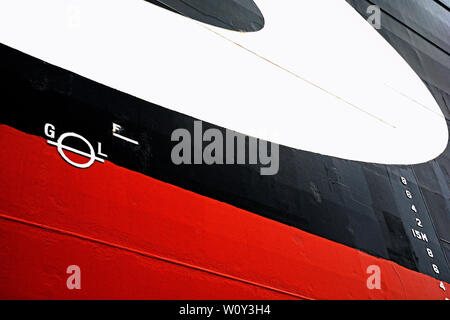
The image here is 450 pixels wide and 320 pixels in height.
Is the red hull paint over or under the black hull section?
under

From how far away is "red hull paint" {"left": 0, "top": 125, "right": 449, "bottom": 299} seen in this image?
1.71 metres

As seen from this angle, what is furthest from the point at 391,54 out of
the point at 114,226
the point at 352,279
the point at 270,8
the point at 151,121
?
the point at 114,226

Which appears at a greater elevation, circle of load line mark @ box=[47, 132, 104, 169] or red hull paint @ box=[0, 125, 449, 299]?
circle of load line mark @ box=[47, 132, 104, 169]

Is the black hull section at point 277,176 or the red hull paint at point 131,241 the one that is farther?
the black hull section at point 277,176

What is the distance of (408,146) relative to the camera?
4.23 metres

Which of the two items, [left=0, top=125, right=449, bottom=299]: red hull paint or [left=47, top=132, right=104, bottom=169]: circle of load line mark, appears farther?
[left=47, top=132, right=104, bottom=169]: circle of load line mark

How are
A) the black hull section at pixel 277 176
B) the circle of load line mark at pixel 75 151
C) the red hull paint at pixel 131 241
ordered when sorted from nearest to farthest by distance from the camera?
the red hull paint at pixel 131 241 → the circle of load line mark at pixel 75 151 → the black hull section at pixel 277 176

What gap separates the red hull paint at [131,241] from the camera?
1705mm

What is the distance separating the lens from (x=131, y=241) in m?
1.96

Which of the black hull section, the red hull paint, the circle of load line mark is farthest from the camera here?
the black hull section

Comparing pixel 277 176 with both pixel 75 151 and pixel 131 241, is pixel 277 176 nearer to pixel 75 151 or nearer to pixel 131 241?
pixel 131 241

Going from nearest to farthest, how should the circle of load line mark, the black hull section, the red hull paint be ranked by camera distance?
the red hull paint, the circle of load line mark, the black hull section

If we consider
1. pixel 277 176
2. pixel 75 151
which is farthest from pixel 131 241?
pixel 277 176
